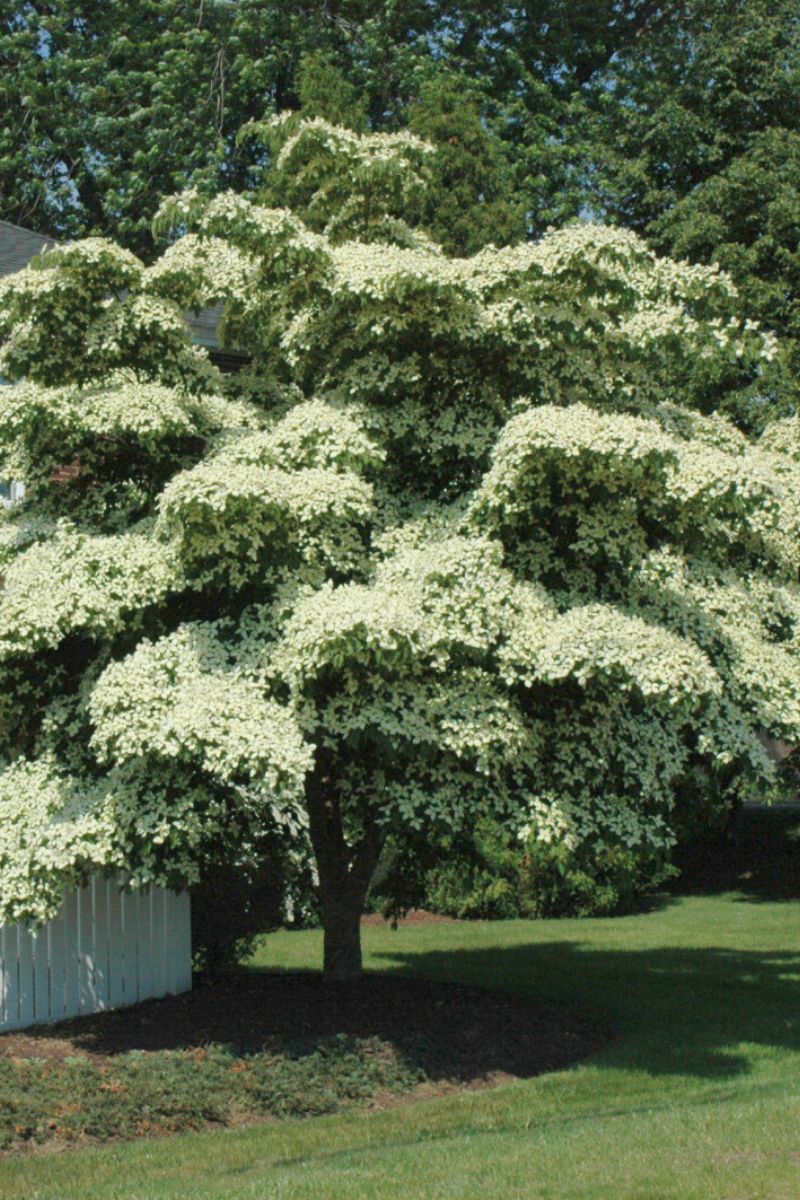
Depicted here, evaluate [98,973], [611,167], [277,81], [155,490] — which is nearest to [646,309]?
[155,490]

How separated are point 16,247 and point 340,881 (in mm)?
10010

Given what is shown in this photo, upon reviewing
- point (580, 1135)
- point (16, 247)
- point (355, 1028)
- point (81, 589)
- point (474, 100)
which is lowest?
point (580, 1135)

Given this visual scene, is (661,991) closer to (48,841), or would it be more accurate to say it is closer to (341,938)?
(341,938)

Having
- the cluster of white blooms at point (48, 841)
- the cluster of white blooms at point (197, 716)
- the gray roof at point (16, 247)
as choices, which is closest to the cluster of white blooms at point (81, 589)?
the cluster of white blooms at point (197, 716)

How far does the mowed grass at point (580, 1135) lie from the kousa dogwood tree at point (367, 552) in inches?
65.9

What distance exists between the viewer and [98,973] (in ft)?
36.8

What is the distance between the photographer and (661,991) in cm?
1323

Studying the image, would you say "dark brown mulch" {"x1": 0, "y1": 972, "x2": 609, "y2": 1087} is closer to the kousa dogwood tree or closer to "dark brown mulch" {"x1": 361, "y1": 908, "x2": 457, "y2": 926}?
the kousa dogwood tree

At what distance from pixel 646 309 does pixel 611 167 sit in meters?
14.0

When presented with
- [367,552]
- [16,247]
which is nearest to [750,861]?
[16,247]

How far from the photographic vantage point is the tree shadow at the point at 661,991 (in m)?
10.3

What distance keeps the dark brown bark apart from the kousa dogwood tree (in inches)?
1.1

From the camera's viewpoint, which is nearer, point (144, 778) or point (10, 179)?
point (144, 778)

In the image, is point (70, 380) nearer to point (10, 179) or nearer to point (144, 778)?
point (144, 778)
